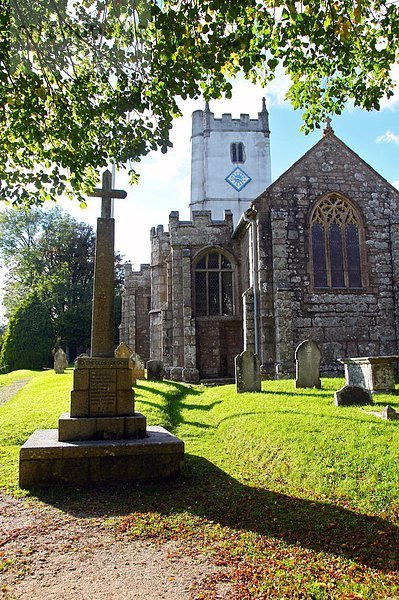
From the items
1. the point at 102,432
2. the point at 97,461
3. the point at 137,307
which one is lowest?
the point at 97,461

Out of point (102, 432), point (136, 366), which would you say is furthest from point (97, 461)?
point (136, 366)

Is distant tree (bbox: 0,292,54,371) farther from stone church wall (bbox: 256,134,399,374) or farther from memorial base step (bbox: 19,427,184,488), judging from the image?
memorial base step (bbox: 19,427,184,488)

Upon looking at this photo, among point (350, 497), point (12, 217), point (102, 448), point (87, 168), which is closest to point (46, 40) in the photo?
point (87, 168)

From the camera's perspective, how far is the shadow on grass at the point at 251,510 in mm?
3834

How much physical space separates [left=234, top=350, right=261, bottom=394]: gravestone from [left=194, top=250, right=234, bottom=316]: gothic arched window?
876 cm

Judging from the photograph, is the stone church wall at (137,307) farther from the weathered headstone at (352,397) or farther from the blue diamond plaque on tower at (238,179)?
the weathered headstone at (352,397)

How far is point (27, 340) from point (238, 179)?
74.3ft

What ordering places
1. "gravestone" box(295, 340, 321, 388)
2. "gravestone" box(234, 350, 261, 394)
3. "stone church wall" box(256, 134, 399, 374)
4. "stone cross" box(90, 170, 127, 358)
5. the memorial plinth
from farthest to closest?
"stone church wall" box(256, 134, 399, 374) < "gravestone" box(234, 350, 261, 394) < "gravestone" box(295, 340, 321, 388) < the memorial plinth < "stone cross" box(90, 170, 127, 358)

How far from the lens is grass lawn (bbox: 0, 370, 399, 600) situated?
10.9 feet

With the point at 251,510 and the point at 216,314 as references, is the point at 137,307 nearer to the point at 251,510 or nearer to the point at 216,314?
the point at 216,314

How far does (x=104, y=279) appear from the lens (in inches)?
266

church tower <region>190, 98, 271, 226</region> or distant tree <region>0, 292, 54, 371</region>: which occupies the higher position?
church tower <region>190, 98, 271, 226</region>

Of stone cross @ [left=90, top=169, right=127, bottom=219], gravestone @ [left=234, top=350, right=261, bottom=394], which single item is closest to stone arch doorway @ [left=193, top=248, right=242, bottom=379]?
gravestone @ [left=234, top=350, right=261, bottom=394]

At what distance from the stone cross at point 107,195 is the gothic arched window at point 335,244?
10404 mm
